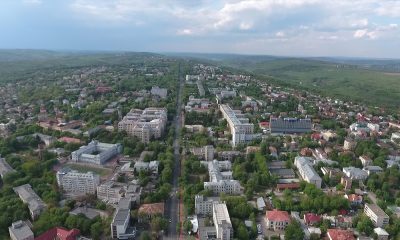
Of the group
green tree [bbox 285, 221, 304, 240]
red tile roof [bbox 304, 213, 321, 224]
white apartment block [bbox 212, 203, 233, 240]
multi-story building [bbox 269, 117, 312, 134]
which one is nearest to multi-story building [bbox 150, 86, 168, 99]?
multi-story building [bbox 269, 117, 312, 134]

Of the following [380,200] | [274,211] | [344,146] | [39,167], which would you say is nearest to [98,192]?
[39,167]

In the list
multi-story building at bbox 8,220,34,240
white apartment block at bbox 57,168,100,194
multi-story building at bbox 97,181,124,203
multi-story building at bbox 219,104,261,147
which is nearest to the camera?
multi-story building at bbox 8,220,34,240

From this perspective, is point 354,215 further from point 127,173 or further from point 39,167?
point 39,167

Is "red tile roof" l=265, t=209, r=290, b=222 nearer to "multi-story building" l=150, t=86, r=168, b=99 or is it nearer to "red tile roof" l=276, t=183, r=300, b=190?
"red tile roof" l=276, t=183, r=300, b=190

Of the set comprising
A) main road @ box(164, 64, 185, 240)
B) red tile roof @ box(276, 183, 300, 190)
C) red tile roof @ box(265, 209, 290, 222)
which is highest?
red tile roof @ box(265, 209, 290, 222)

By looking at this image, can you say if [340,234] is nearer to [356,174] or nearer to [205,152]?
[356,174]

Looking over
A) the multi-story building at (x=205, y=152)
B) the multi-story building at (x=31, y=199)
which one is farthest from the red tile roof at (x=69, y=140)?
the multi-story building at (x=205, y=152)
